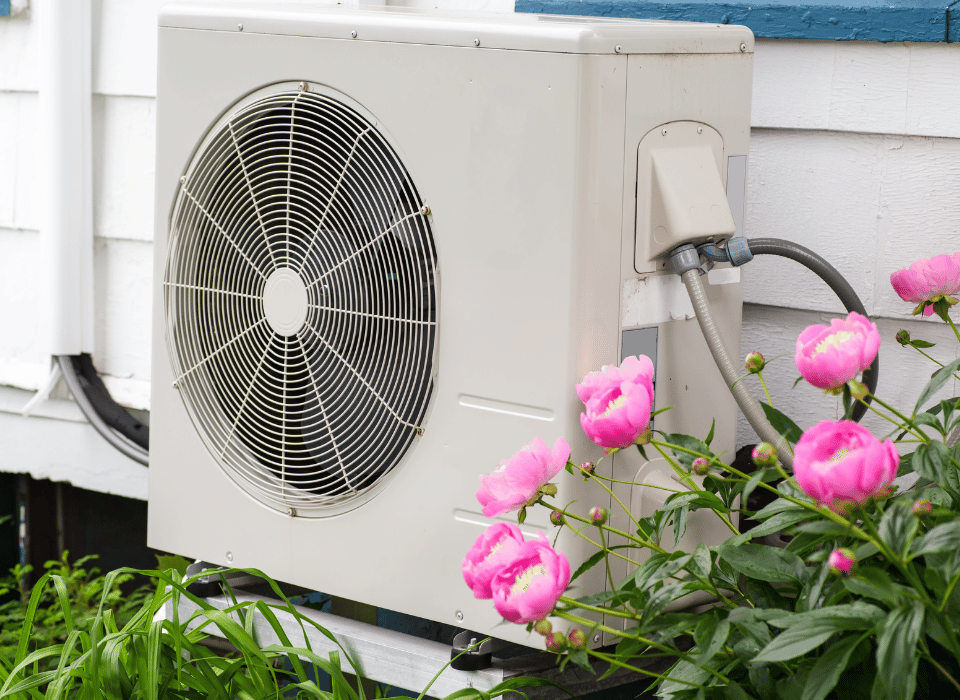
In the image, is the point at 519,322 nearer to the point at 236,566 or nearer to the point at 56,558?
the point at 236,566

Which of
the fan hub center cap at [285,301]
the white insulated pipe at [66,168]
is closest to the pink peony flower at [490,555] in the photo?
the fan hub center cap at [285,301]

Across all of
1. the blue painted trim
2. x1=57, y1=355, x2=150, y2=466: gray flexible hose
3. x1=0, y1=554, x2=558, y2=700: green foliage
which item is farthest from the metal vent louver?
x1=57, y1=355, x2=150, y2=466: gray flexible hose

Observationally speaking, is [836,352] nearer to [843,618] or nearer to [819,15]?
[843,618]

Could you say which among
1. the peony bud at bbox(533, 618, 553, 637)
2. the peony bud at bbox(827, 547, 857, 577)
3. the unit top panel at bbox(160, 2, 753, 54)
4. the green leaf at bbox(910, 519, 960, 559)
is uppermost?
the unit top panel at bbox(160, 2, 753, 54)

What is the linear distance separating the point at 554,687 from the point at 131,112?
A: 1.61m

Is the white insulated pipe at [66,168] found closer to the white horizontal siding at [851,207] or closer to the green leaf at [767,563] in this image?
the white horizontal siding at [851,207]

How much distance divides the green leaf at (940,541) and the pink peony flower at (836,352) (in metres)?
0.15

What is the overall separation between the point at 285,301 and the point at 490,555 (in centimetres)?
53

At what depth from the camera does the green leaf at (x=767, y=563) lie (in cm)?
100

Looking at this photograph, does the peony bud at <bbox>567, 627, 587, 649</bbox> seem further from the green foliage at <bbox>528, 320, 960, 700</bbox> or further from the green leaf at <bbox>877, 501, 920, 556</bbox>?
the green leaf at <bbox>877, 501, 920, 556</bbox>

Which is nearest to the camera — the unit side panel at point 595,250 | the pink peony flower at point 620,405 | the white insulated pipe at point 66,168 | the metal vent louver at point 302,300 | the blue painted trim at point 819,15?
the pink peony flower at point 620,405

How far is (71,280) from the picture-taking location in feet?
7.84

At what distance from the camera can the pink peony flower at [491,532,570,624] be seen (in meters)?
0.96

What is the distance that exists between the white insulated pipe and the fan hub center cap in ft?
3.79
